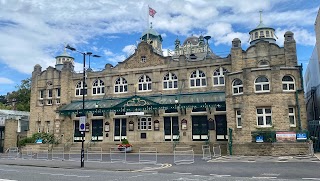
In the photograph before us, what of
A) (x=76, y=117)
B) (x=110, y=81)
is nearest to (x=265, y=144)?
(x=110, y=81)

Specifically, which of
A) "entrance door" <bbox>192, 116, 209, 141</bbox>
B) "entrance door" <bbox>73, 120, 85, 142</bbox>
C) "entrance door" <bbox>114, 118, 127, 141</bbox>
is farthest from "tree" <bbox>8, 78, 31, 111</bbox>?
"entrance door" <bbox>192, 116, 209, 141</bbox>

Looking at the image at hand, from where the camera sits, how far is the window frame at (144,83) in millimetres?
35531

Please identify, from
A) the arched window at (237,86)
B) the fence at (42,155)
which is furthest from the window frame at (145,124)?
the arched window at (237,86)

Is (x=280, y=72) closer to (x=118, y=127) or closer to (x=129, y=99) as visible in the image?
(x=129, y=99)

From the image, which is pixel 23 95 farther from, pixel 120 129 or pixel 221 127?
pixel 221 127

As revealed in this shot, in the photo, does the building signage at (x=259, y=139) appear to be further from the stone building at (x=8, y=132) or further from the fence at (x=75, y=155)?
the stone building at (x=8, y=132)

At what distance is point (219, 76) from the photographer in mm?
32625

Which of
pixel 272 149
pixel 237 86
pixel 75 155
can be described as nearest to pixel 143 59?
pixel 237 86

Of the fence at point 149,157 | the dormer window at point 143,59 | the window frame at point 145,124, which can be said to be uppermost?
the dormer window at point 143,59

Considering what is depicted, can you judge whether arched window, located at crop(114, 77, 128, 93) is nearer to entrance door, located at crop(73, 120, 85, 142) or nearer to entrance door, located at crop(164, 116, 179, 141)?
entrance door, located at crop(73, 120, 85, 142)

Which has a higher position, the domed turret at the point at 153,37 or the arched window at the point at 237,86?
the domed turret at the point at 153,37

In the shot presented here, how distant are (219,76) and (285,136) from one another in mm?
11497

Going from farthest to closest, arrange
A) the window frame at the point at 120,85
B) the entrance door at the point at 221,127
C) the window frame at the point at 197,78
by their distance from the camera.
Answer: the window frame at the point at 120,85, the window frame at the point at 197,78, the entrance door at the point at 221,127

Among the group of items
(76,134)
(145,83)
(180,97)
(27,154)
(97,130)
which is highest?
(145,83)
